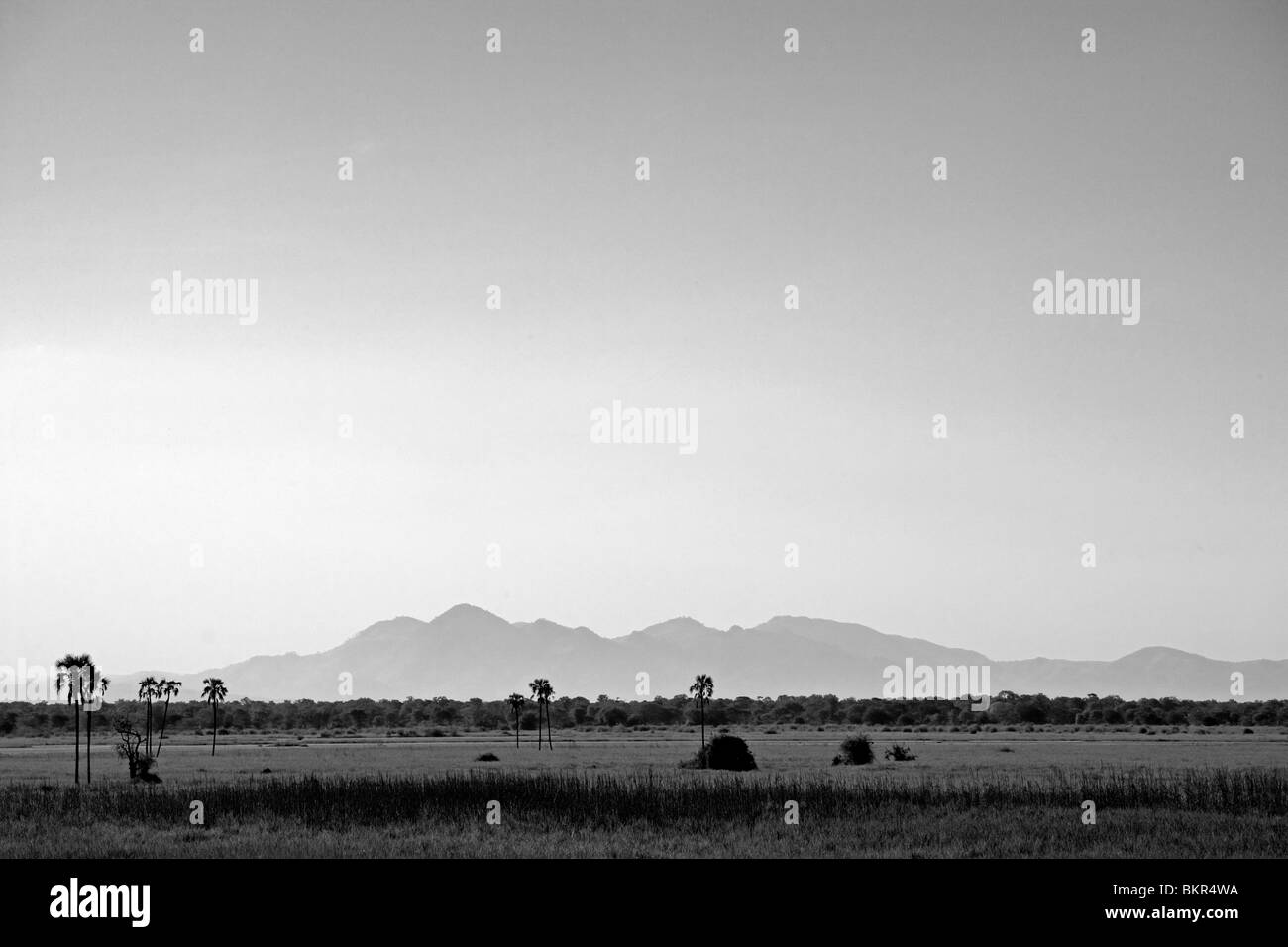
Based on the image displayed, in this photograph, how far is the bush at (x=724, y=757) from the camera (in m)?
60.2

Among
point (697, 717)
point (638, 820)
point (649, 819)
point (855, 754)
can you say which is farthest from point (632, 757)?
point (697, 717)

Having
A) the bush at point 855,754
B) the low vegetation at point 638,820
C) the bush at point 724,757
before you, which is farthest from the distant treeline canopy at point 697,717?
the low vegetation at point 638,820

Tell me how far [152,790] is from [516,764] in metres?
27.3

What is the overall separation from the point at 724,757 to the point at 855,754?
Answer: 10779 millimetres

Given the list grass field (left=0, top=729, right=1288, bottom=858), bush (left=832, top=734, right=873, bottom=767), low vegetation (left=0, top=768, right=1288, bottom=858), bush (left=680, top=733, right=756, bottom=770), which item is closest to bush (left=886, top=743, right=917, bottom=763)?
bush (left=832, top=734, right=873, bottom=767)

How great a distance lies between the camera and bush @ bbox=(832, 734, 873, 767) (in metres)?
67.2

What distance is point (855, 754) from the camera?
223 feet

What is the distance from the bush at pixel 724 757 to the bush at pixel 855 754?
25.1ft

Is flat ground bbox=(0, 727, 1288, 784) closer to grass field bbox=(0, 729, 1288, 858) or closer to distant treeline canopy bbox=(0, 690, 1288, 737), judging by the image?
grass field bbox=(0, 729, 1288, 858)

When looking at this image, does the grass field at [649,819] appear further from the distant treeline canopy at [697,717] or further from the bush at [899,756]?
the distant treeline canopy at [697,717]
